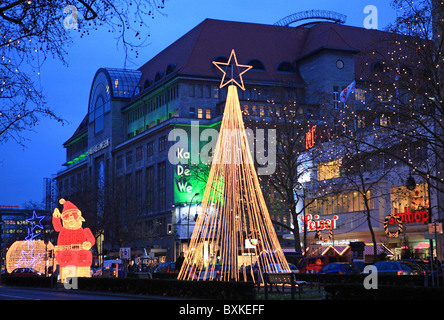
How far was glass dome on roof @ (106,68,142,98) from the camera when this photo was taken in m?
115

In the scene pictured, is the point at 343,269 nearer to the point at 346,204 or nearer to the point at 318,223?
the point at 318,223

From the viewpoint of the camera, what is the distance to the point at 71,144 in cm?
14600

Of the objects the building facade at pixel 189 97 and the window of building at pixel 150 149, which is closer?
the building facade at pixel 189 97

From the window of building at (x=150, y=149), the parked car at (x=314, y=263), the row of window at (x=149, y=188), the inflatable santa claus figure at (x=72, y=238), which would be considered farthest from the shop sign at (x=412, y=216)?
the window of building at (x=150, y=149)

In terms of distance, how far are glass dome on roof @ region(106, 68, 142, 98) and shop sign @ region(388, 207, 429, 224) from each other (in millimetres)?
62140

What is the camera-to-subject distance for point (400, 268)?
1439 inches

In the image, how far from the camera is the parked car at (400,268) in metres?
36.4

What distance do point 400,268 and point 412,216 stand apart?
79.3 feet

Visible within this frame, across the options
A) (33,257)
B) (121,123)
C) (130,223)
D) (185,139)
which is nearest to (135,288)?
(33,257)

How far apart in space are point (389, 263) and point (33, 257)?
122 feet

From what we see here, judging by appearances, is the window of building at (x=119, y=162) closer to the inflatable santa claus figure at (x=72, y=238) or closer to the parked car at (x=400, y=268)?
the inflatable santa claus figure at (x=72, y=238)

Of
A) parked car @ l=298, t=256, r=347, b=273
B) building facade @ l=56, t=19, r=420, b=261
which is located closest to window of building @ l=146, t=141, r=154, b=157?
building facade @ l=56, t=19, r=420, b=261

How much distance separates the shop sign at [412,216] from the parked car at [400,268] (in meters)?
21.2

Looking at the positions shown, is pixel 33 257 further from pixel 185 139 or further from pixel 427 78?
pixel 427 78
